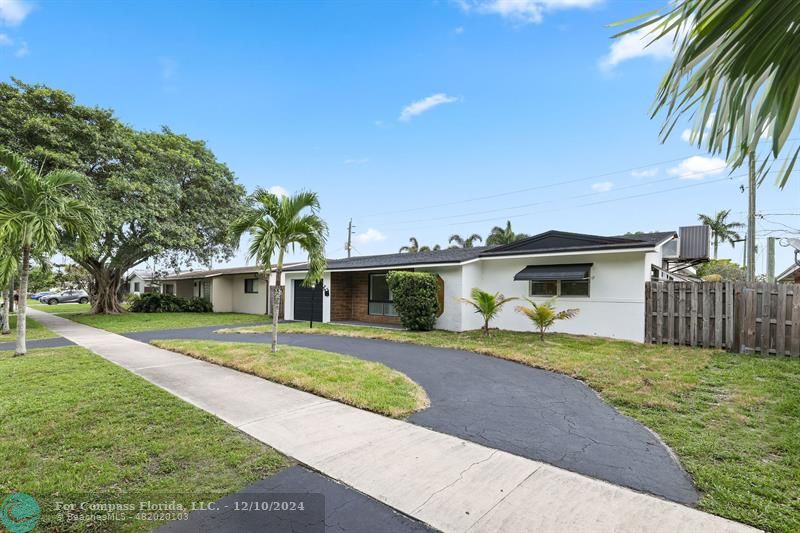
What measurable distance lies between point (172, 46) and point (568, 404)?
13943 mm

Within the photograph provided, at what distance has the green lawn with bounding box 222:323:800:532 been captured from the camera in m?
2.84

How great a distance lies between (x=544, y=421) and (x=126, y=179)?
20211mm

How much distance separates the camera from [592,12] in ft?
21.3

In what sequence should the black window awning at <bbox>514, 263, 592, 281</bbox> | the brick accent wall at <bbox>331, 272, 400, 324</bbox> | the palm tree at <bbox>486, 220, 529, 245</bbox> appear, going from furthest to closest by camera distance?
the palm tree at <bbox>486, 220, 529, 245</bbox> → the brick accent wall at <bbox>331, 272, 400, 324</bbox> → the black window awning at <bbox>514, 263, 592, 281</bbox>

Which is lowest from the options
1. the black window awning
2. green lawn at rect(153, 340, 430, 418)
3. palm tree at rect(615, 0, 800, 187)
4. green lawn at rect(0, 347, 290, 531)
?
green lawn at rect(153, 340, 430, 418)

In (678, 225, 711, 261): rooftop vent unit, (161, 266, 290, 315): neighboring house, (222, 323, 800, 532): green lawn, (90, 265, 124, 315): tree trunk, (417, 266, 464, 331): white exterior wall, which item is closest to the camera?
(222, 323, 800, 532): green lawn

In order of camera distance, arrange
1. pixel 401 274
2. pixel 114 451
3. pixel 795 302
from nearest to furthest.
→ pixel 114 451, pixel 795 302, pixel 401 274

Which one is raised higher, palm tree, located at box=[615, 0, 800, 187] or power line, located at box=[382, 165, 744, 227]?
power line, located at box=[382, 165, 744, 227]

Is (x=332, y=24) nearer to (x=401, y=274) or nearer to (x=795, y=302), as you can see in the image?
(x=401, y=274)

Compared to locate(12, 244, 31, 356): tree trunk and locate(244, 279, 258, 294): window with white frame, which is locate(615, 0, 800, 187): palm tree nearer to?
locate(12, 244, 31, 356): tree trunk

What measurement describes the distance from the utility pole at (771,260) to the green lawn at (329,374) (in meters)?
14.8

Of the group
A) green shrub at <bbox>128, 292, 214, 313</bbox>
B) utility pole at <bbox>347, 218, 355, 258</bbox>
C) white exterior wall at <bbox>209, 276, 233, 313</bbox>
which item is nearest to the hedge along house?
white exterior wall at <bbox>209, 276, 233, 313</bbox>

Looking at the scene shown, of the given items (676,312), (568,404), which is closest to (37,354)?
(568,404)

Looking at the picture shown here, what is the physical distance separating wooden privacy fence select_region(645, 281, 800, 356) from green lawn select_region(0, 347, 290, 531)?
1032cm
